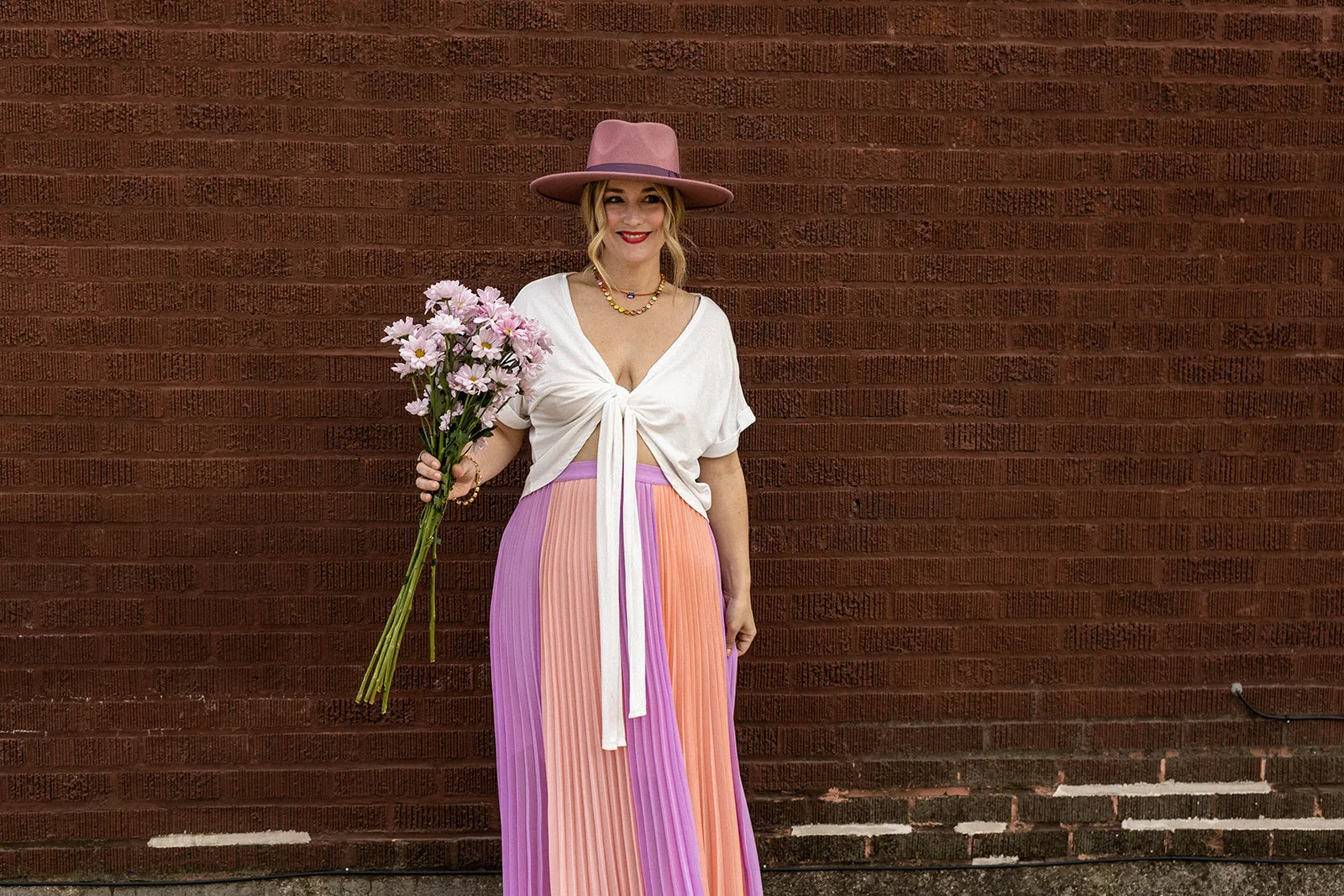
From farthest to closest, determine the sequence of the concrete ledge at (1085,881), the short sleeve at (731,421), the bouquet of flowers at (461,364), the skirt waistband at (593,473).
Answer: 1. the concrete ledge at (1085,881)
2. the short sleeve at (731,421)
3. the skirt waistband at (593,473)
4. the bouquet of flowers at (461,364)

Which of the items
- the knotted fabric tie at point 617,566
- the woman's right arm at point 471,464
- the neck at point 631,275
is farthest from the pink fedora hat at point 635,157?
the woman's right arm at point 471,464

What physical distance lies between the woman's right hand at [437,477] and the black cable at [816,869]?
63.3 inches

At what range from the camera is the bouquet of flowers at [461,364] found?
276 centimetres

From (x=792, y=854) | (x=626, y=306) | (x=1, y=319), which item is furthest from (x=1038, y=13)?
(x=1, y=319)

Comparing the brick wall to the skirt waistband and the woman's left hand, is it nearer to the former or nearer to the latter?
the woman's left hand

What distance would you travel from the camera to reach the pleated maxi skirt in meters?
2.95

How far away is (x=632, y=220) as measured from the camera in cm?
302

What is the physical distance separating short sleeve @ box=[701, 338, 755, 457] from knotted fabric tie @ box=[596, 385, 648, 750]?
288mm

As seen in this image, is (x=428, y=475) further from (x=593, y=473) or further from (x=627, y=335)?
(x=627, y=335)

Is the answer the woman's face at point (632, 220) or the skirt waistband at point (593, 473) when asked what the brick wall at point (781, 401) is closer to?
the woman's face at point (632, 220)

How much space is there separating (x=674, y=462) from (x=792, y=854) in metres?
1.66

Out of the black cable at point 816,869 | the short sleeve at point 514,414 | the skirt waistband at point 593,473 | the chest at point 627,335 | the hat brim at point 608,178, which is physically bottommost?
the black cable at point 816,869

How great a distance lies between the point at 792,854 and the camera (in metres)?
3.99

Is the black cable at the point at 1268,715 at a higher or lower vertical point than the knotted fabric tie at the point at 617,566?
lower
